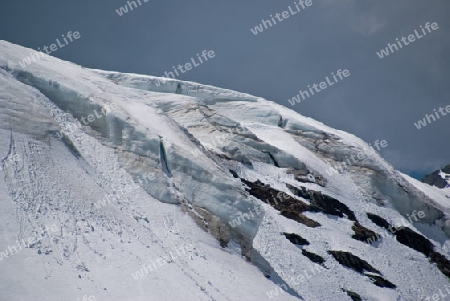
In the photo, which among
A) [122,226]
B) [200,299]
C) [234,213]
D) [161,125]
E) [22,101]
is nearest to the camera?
[200,299]

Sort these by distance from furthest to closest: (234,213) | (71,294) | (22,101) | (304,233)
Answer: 1. (304,233)
2. (234,213)
3. (22,101)
4. (71,294)

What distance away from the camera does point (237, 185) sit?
2444 centimetres

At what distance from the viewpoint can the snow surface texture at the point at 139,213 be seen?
42.6ft

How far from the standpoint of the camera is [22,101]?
19.6 meters

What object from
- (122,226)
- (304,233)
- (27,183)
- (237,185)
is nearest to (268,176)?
(304,233)

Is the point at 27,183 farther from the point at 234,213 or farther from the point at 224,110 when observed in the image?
the point at 224,110

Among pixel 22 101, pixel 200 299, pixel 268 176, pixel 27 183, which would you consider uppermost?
pixel 22 101

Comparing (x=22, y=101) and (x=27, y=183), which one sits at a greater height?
(x=22, y=101)

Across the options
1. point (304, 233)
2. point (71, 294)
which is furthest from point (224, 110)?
point (71, 294)

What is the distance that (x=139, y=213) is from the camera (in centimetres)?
1909

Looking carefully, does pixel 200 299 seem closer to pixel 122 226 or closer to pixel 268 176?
pixel 122 226

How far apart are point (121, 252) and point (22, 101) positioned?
1073 cm

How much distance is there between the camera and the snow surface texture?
1298 cm

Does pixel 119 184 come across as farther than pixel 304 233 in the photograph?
No
